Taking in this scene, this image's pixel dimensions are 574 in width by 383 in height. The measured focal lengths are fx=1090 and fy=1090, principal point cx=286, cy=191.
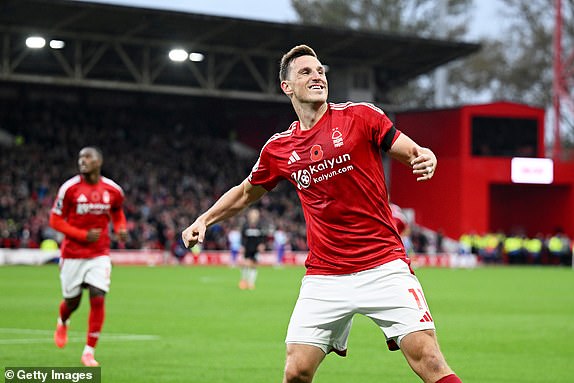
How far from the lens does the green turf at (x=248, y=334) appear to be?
1217 cm

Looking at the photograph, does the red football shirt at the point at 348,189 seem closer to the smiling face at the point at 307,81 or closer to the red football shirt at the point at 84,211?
the smiling face at the point at 307,81

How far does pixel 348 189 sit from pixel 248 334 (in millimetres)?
9563

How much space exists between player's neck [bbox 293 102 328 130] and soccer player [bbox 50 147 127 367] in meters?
6.02

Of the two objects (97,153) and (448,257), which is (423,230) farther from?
(97,153)

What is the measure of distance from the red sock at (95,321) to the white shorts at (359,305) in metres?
5.66

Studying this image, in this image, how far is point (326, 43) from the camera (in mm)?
49375

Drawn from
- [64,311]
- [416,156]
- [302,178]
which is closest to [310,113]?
[302,178]

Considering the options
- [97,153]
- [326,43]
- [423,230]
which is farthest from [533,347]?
[423,230]

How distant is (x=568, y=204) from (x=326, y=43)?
16521mm

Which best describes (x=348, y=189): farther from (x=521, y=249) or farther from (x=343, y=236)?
(x=521, y=249)

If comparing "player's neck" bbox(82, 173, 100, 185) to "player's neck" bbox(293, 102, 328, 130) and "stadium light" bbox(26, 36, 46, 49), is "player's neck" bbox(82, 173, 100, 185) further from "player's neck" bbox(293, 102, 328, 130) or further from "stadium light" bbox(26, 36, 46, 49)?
"stadium light" bbox(26, 36, 46, 49)

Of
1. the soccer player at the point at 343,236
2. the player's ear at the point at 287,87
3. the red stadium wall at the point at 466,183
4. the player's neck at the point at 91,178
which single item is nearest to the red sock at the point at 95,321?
the player's neck at the point at 91,178

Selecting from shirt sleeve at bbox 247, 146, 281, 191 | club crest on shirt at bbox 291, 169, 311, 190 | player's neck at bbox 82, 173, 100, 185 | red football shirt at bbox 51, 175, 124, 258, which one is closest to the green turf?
red football shirt at bbox 51, 175, 124, 258
